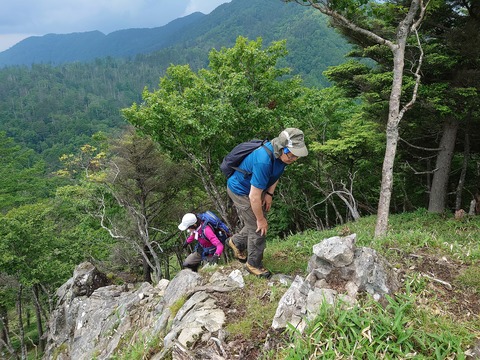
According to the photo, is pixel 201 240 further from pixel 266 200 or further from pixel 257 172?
pixel 257 172

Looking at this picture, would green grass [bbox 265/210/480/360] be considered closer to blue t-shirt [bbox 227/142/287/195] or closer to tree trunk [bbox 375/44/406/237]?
blue t-shirt [bbox 227/142/287/195]

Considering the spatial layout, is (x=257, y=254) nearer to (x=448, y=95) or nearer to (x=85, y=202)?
(x=448, y=95)

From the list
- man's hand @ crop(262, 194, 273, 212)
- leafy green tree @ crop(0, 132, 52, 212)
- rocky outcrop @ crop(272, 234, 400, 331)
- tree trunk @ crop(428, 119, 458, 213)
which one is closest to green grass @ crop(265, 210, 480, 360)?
rocky outcrop @ crop(272, 234, 400, 331)

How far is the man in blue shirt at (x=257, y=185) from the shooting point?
3.84 meters

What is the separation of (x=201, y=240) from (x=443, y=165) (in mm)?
9116

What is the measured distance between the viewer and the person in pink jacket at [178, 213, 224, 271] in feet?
18.1

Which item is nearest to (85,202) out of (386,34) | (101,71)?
(386,34)

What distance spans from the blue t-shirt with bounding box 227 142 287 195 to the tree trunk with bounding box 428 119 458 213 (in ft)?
29.2

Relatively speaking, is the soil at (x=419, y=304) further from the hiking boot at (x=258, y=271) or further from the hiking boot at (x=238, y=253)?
the hiking boot at (x=238, y=253)

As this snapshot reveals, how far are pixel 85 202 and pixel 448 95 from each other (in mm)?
14952

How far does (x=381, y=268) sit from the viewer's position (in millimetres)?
3461

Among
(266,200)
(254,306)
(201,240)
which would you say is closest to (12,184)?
(201,240)

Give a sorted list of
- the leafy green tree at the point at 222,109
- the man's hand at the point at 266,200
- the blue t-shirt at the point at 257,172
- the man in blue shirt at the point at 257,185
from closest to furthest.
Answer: the man in blue shirt at the point at 257,185
the blue t-shirt at the point at 257,172
the man's hand at the point at 266,200
the leafy green tree at the point at 222,109

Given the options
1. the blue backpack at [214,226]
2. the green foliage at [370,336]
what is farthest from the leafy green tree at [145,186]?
the green foliage at [370,336]
